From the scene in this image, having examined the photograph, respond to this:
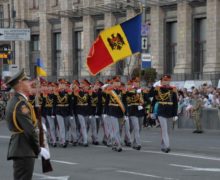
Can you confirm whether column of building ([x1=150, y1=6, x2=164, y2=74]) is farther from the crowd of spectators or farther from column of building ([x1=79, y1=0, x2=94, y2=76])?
the crowd of spectators

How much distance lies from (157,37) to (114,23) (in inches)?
222

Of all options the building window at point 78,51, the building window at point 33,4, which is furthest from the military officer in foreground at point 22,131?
the building window at point 33,4


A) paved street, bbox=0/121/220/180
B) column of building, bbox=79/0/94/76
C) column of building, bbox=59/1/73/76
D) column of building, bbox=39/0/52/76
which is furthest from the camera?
column of building, bbox=39/0/52/76

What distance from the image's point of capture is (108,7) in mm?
50906

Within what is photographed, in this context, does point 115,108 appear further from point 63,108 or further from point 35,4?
point 35,4

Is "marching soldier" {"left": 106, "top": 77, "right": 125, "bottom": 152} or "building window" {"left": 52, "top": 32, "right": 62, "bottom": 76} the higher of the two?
"building window" {"left": 52, "top": 32, "right": 62, "bottom": 76}

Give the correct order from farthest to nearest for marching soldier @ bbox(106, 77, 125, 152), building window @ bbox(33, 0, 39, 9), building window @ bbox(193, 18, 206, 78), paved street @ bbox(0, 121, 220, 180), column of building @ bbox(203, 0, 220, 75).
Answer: building window @ bbox(33, 0, 39, 9)
building window @ bbox(193, 18, 206, 78)
column of building @ bbox(203, 0, 220, 75)
marching soldier @ bbox(106, 77, 125, 152)
paved street @ bbox(0, 121, 220, 180)

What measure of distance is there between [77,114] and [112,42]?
2.66 metres

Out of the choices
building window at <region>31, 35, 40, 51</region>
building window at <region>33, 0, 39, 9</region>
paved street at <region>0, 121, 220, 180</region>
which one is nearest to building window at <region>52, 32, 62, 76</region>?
building window at <region>31, 35, 40, 51</region>

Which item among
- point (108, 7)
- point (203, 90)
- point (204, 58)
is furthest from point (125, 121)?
point (108, 7)

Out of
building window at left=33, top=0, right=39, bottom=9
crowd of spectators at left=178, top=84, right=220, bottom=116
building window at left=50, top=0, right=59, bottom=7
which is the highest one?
building window at left=33, top=0, right=39, bottom=9

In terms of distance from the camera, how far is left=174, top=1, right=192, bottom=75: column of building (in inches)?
1756

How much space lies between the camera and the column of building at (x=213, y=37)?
4161 centimetres

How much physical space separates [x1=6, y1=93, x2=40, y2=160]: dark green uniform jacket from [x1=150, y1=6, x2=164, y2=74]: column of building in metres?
39.5
